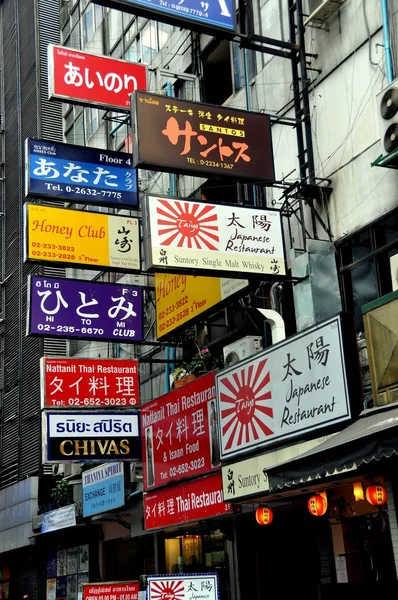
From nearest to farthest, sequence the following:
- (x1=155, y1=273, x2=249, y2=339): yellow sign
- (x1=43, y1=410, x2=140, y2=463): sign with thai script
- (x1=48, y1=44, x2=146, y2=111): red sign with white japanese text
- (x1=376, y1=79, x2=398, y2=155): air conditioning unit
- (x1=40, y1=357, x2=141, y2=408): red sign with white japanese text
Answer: (x1=376, y1=79, x2=398, y2=155): air conditioning unit < (x1=155, y1=273, x2=249, y2=339): yellow sign < (x1=48, y1=44, x2=146, y2=111): red sign with white japanese text < (x1=43, y1=410, x2=140, y2=463): sign with thai script < (x1=40, y1=357, x2=141, y2=408): red sign with white japanese text

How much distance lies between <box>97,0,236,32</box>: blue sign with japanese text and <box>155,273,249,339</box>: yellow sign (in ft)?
13.9

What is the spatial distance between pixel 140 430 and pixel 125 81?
22.2 feet

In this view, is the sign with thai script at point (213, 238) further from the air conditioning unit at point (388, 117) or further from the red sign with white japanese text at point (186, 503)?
the red sign with white japanese text at point (186, 503)

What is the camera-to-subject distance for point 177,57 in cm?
1983

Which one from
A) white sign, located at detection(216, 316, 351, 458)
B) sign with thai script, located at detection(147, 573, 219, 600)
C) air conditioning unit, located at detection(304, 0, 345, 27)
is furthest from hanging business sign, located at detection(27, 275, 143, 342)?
air conditioning unit, located at detection(304, 0, 345, 27)

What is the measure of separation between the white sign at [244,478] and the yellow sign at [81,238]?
4360mm

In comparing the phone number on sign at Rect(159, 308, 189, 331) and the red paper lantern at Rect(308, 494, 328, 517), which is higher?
the phone number on sign at Rect(159, 308, 189, 331)

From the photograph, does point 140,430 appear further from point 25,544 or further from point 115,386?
point 25,544

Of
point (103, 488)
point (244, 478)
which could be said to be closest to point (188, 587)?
point (244, 478)

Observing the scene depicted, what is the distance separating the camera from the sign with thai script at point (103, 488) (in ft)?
60.6

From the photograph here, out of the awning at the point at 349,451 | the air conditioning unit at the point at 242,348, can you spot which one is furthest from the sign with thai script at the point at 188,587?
the air conditioning unit at the point at 242,348

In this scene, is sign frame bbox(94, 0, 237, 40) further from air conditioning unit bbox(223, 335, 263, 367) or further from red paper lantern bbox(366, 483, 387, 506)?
red paper lantern bbox(366, 483, 387, 506)

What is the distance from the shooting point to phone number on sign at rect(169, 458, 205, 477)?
14907 millimetres

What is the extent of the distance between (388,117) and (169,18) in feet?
12.3
